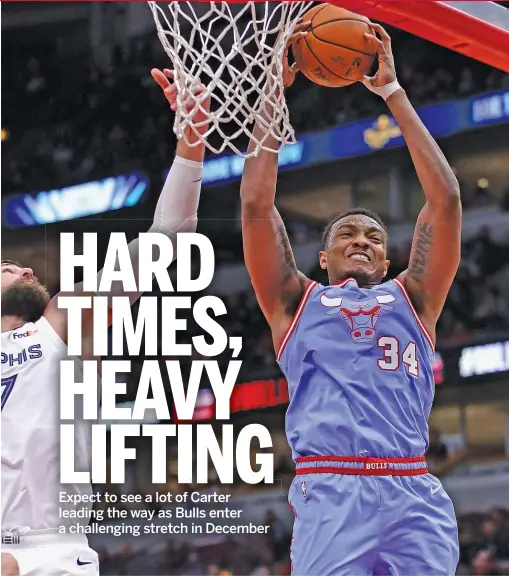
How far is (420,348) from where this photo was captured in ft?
13.3

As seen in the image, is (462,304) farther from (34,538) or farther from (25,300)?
(34,538)

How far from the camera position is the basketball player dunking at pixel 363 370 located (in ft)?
11.8

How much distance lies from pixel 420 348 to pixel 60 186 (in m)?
2.78

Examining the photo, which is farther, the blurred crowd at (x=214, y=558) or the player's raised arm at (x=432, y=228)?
the blurred crowd at (x=214, y=558)

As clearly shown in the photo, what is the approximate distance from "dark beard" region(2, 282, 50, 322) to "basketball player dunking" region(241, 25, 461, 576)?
161 centimetres

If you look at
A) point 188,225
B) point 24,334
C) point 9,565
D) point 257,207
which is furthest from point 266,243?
point 9,565

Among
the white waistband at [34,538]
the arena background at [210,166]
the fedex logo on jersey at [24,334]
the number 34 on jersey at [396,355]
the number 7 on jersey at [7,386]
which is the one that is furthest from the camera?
the arena background at [210,166]

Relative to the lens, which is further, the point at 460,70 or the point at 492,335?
the point at 492,335

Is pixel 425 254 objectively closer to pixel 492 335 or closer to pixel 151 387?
pixel 151 387

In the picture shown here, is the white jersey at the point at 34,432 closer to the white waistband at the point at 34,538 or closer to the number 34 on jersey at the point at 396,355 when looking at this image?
Result: the white waistband at the point at 34,538

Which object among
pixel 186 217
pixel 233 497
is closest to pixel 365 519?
pixel 233 497

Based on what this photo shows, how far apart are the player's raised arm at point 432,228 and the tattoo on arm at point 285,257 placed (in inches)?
18.5

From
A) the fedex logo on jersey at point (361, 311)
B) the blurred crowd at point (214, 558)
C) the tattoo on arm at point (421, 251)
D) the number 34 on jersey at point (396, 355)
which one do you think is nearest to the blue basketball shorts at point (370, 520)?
the number 34 on jersey at point (396, 355)

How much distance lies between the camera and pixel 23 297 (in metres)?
5.48
